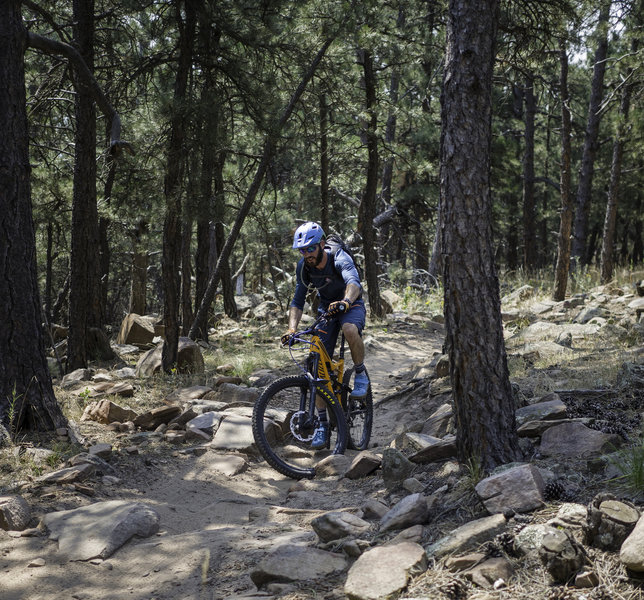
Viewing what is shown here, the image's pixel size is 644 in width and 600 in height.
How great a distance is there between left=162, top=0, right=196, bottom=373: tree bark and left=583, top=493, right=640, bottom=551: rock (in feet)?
23.6

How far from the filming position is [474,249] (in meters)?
4.03

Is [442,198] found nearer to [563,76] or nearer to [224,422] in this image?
[224,422]

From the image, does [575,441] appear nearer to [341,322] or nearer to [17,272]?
[341,322]

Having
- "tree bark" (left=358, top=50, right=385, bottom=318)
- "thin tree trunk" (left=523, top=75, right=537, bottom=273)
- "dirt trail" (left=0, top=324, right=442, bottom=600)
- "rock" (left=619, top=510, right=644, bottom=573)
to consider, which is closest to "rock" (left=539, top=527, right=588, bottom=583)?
"rock" (left=619, top=510, right=644, bottom=573)

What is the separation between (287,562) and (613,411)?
2948 millimetres

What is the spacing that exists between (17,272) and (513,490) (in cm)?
450

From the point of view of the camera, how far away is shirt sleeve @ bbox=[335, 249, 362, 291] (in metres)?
5.62

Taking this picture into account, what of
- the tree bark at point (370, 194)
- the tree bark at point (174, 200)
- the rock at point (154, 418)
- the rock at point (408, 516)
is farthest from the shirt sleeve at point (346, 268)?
the tree bark at point (370, 194)

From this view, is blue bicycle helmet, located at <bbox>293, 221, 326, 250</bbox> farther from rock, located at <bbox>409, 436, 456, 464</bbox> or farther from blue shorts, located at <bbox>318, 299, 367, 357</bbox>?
rock, located at <bbox>409, 436, 456, 464</bbox>

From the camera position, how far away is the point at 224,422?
6539 mm

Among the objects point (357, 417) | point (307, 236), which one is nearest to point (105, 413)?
point (357, 417)

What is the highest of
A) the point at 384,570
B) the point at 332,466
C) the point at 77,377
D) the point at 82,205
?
the point at 82,205

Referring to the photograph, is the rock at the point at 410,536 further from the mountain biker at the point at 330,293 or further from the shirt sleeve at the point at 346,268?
the shirt sleeve at the point at 346,268

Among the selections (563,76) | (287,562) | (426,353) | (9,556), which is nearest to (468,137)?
(287,562)
